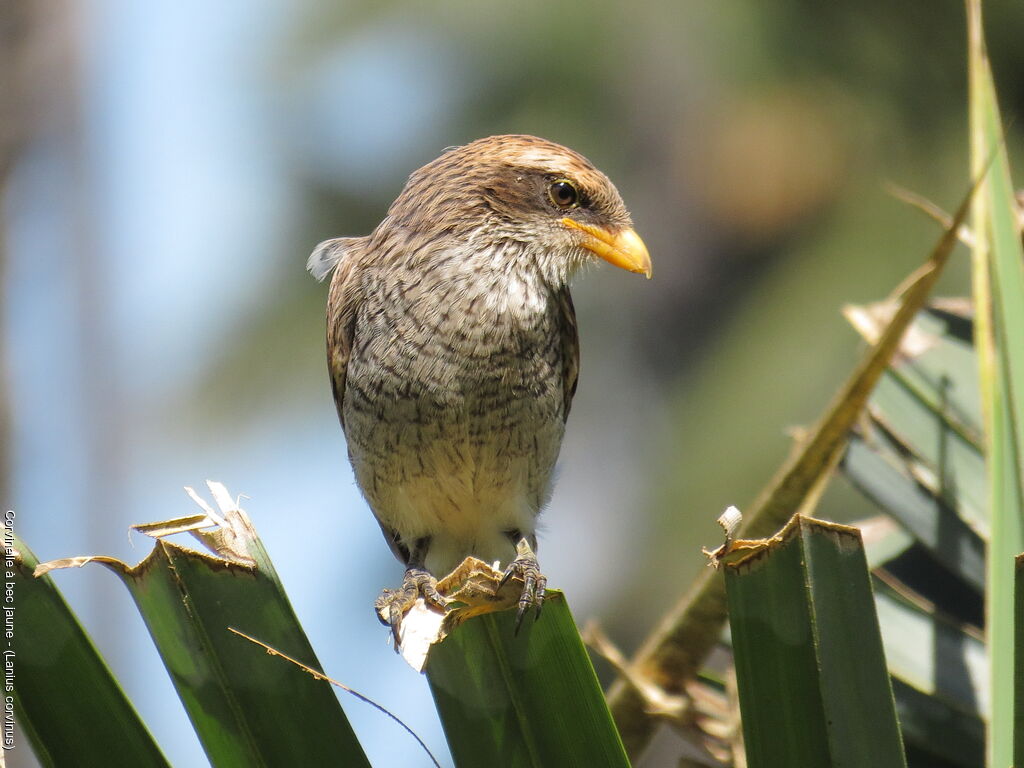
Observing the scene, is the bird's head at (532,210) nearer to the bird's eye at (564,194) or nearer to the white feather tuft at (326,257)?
the bird's eye at (564,194)

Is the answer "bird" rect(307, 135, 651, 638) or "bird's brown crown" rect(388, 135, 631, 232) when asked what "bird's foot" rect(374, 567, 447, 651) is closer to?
"bird" rect(307, 135, 651, 638)

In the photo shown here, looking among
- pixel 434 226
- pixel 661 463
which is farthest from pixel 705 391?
pixel 434 226

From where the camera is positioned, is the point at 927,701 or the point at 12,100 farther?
the point at 12,100

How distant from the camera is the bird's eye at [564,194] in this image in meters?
4.32

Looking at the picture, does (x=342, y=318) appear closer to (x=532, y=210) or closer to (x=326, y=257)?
(x=326, y=257)

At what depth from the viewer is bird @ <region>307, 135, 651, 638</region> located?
403 cm

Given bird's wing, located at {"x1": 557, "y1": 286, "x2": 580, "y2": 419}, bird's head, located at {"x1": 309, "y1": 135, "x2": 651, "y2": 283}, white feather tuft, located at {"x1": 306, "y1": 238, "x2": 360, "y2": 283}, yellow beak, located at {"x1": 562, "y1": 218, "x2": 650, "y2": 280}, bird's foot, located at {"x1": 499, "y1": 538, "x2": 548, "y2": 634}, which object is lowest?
bird's foot, located at {"x1": 499, "y1": 538, "x2": 548, "y2": 634}

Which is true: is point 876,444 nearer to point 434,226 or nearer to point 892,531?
point 892,531

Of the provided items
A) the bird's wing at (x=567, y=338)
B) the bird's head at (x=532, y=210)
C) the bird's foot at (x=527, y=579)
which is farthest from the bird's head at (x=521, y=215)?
the bird's foot at (x=527, y=579)

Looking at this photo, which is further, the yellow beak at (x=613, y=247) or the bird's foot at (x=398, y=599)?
the yellow beak at (x=613, y=247)

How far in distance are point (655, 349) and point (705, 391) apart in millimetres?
1653

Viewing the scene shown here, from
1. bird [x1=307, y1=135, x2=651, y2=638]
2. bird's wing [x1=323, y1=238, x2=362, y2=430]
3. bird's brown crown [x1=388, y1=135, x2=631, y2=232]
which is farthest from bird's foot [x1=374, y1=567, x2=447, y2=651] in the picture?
bird's brown crown [x1=388, y1=135, x2=631, y2=232]

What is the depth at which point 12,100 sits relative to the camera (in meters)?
7.61

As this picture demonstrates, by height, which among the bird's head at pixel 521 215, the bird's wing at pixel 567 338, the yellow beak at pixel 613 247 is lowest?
the bird's wing at pixel 567 338
